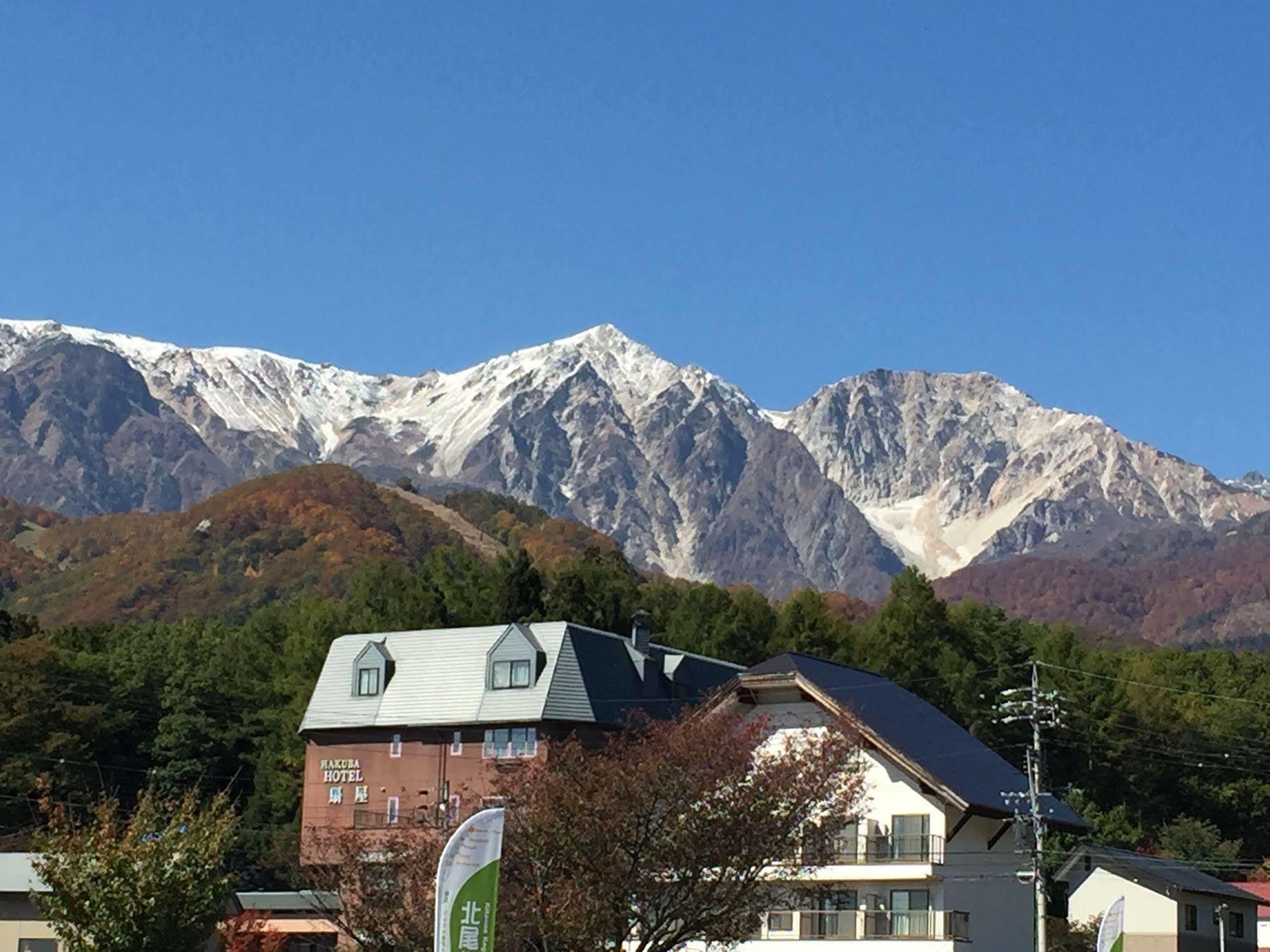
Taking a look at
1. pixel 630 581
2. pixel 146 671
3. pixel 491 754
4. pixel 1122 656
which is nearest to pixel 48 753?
pixel 146 671

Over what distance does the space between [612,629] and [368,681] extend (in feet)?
93.5

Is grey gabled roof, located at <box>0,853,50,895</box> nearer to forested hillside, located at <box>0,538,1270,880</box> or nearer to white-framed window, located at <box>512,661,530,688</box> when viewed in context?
white-framed window, located at <box>512,661,530,688</box>

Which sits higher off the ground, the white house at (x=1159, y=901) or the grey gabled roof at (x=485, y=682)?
the grey gabled roof at (x=485, y=682)

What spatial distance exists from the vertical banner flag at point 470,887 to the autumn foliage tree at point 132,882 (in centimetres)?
1252

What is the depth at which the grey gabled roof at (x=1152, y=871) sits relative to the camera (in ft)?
239

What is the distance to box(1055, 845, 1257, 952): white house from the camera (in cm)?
7225

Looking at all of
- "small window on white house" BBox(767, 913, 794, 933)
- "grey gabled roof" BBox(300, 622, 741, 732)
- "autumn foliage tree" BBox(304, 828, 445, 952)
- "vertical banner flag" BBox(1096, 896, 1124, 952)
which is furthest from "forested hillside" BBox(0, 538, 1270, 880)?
"vertical banner flag" BBox(1096, 896, 1124, 952)

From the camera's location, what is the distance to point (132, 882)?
3594 centimetres

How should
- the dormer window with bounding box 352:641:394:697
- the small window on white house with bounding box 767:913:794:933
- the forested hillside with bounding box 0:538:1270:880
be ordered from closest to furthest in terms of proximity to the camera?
the small window on white house with bounding box 767:913:794:933
the dormer window with bounding box 352:641:394:697
the forested hillside with bounding box 0:538:1270:880

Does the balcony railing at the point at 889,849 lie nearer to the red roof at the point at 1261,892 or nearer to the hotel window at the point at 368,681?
the hotel window at the point at 368,681

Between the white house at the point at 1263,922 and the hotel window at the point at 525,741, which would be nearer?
the hotel window at the point at 525,741

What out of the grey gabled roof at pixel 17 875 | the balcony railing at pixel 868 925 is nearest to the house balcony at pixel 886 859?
the balcony railing at pixel 868 925

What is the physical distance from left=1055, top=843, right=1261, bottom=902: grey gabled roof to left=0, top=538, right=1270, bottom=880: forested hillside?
13098mm

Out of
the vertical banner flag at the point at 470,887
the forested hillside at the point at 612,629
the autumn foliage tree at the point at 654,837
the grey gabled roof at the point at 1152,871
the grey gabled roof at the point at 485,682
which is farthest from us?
the forested hillside at the point at 612,629
